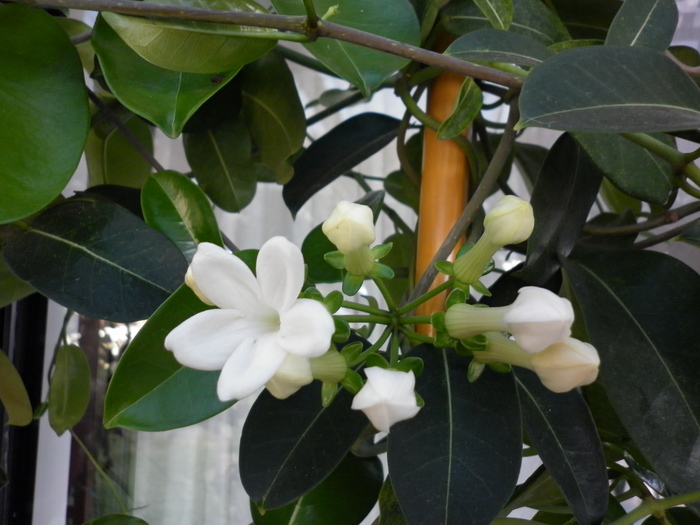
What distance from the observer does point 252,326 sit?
0.99 ft

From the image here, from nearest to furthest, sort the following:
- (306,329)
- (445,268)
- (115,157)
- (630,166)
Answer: (306,329) → (445,268) → (630,166) → (115,157)

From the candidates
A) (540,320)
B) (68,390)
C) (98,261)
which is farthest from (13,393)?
(540,320)

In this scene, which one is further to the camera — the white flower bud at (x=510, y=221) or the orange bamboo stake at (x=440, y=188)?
the orange bamboo stake at (x=440, y=188)

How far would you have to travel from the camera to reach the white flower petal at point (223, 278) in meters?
0.28

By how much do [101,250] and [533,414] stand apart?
35 centimetres

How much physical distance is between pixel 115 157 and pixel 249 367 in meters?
0.55

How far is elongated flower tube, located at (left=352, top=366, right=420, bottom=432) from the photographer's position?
27cm

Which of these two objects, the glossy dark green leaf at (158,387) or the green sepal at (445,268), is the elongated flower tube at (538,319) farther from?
the glossy dark green leaf at (158,387)

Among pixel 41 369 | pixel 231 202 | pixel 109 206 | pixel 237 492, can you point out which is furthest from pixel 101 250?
pixel 237 492

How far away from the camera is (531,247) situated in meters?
0.44

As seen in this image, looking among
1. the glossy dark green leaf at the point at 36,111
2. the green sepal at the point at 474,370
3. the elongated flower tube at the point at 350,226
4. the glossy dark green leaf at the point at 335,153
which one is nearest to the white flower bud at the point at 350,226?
the elongated flower tube at the point at 350,226

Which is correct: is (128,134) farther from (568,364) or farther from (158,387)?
(568,364)

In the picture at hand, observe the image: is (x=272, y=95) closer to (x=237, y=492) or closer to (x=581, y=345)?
(x=581, y=345)

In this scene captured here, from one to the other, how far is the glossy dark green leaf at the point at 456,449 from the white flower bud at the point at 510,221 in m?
0.10
